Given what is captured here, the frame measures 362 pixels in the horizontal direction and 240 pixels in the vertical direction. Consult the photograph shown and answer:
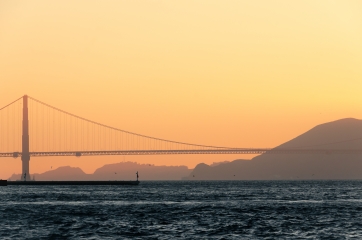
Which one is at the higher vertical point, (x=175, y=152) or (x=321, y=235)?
(x=175, y=152)

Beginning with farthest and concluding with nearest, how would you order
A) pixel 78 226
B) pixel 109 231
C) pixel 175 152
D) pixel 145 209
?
pixel 175 152 → pixel 145 209 → pixel 78 226 → pixel 109 231

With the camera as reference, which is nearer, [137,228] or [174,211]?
[137,228]

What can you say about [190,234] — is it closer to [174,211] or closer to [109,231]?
[109,231]

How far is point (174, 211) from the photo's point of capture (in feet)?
243

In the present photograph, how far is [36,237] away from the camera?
50062mm

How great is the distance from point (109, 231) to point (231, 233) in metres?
7.80

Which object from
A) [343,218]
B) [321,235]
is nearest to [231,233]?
[321,235]

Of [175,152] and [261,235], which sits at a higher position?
[175,152]

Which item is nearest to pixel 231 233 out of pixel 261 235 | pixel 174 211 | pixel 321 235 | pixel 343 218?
pixel 261 235

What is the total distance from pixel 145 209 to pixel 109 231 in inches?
952

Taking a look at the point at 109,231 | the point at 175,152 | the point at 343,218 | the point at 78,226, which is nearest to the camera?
the point at 109,231

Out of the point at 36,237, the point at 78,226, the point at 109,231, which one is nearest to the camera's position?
the point at 36,237

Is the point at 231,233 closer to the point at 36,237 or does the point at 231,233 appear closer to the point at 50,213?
the point at 36,237

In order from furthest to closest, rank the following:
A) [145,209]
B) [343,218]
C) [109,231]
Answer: [145,209] < [343,218] < [109,231]
